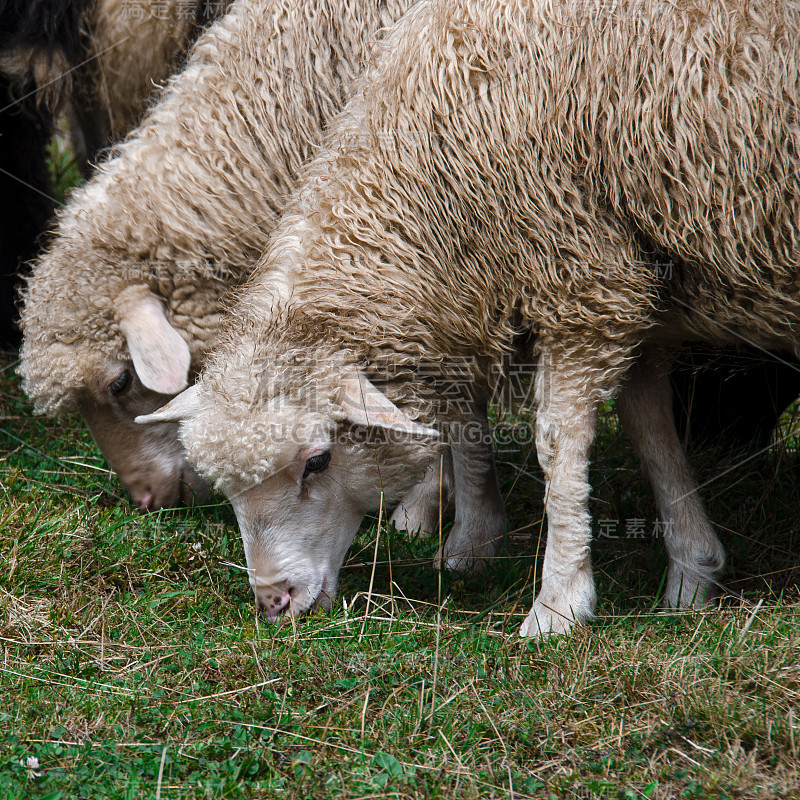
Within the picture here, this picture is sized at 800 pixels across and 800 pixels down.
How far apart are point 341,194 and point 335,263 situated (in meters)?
0.26

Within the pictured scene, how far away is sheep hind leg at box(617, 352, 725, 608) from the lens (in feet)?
12.0

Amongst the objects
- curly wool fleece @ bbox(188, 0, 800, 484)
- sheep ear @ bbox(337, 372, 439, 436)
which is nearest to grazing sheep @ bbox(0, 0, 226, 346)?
curly wool fleece @ bbox(188, 0, 800, 484)

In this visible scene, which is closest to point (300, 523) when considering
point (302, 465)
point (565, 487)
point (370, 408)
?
point (302, 465)

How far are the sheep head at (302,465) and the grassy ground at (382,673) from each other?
197 millimetres

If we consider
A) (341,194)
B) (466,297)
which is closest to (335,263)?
(341,194)

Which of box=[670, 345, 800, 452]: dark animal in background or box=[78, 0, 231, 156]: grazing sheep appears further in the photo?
box=[78, 0, 231, 156]: grazing sheep

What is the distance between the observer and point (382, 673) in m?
3.13

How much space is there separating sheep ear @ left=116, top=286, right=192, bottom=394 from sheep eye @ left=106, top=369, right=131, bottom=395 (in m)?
0.19

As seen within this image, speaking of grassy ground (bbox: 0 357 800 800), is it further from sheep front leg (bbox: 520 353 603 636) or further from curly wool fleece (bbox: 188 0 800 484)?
curly wool fleece (bbox: 188 0 800 484)

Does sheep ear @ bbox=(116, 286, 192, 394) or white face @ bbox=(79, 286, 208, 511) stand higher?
sheep ear @ bbox=(116, 286, 192, 394)

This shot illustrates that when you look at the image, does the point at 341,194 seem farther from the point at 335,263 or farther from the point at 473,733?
the point at 473,733

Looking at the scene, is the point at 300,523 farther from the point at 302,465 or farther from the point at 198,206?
the point at 198,206

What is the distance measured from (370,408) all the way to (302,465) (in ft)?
1.11

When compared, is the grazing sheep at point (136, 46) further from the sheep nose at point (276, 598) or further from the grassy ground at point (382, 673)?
the sheep nose at point (276, 598)
